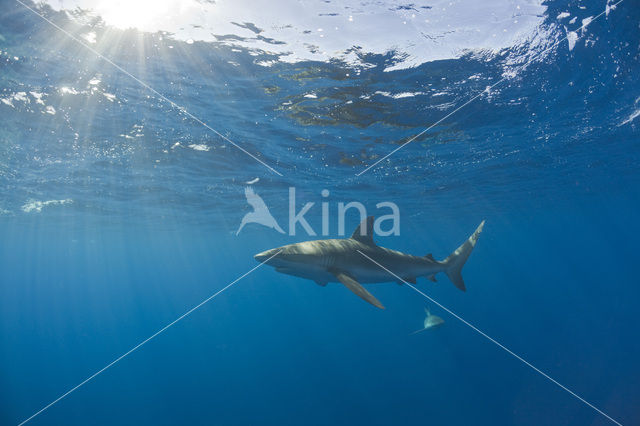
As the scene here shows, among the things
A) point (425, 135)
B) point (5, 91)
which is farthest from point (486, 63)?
point (5, 91)

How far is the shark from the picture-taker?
20.9ft

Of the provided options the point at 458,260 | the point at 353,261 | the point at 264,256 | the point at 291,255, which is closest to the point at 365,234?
the point at 353,261

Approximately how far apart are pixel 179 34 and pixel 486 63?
29.3ft

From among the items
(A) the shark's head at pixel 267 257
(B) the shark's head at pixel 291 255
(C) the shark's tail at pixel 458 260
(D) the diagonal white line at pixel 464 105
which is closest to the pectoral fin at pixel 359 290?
(B) the shark's head at pixel 291 255

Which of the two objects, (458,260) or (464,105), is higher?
(464,105)

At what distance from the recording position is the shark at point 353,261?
20.9 ft

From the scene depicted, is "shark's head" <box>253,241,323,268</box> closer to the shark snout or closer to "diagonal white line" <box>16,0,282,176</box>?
the shark snout

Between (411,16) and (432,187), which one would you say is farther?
(432,187)

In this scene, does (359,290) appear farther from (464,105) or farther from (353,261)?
(464,105)

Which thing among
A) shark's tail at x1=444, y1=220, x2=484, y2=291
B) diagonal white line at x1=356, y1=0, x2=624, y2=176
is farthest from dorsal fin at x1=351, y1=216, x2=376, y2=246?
diagonal white line at x1=356, y1=0, x2=624, y2=176

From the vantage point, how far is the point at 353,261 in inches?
287

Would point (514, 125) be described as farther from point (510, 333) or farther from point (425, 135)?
point (510, 333)

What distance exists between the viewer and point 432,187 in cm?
2550

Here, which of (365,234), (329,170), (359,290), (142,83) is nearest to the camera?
(359,290)
